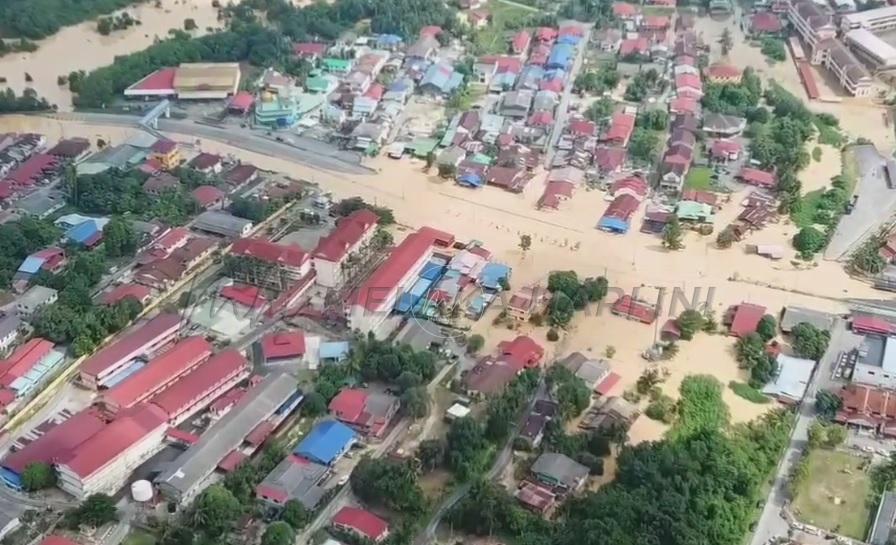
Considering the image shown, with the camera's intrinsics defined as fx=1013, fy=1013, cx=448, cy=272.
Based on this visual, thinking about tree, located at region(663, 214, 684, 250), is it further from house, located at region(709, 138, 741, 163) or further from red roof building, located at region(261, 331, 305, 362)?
red roof building, located at region(261, 331, 305, 362)

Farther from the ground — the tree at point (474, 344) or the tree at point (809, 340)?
the tree at point (474, 344)

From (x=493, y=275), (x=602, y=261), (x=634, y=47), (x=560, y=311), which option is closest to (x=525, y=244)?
(x=493, y=275)

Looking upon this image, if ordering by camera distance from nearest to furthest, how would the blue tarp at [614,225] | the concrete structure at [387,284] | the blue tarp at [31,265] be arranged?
1. the concrete structure at [387,284]
2. the blue tarp at [31,265]
3. the blue tarp at [614,225]

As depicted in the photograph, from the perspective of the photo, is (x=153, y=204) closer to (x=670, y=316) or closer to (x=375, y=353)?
(x=375, y=353)

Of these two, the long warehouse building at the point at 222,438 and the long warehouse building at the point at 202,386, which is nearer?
the long warehouse building at the point at 222,438

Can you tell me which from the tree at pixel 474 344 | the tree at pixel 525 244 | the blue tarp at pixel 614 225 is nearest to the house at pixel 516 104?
the blue tarp at pixel 614 225

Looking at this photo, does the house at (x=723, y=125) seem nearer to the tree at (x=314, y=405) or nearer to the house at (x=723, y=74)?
the house at (x=723, y=74)
